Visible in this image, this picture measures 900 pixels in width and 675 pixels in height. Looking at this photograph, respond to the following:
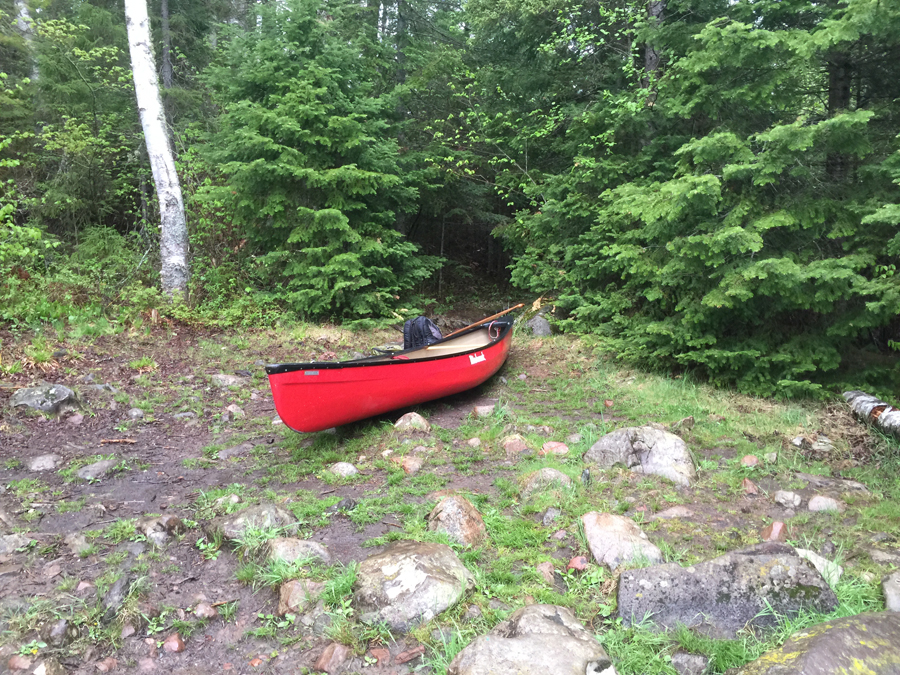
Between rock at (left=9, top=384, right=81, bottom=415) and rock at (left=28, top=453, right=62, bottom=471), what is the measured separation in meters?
1.03

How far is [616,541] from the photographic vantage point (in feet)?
11.8

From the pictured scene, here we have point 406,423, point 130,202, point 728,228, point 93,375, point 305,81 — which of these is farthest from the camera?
point 130,202

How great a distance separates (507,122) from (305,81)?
13.2ft

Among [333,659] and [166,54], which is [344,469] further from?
[166,54]

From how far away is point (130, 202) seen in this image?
43.9 ft

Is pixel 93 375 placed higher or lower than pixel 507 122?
lower

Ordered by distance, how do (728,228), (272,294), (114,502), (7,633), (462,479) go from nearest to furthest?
1. (7,633)
2. (114,502)
3. (462,479)
4. (728,228)
5. (272,294)

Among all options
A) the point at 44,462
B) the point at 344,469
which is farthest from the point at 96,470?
the point at 344,469

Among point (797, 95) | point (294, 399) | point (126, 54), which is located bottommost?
point (294, 399)

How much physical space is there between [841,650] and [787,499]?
2276mm

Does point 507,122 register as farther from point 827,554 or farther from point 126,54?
point 126,54

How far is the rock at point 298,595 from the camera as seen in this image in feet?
10.4

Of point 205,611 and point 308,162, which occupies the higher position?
point 308,162

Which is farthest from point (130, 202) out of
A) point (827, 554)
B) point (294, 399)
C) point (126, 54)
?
point (827, 554)
